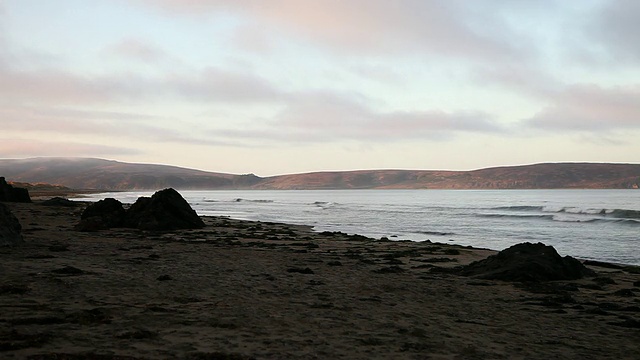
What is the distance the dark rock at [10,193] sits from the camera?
1853 inches

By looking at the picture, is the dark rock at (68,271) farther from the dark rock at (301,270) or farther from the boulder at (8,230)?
the dark rock at (301,270)

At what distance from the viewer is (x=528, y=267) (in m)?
14.4

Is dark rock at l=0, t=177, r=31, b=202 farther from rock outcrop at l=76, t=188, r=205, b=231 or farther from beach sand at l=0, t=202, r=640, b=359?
beach sand at l=0, t=202, r=640, b=359

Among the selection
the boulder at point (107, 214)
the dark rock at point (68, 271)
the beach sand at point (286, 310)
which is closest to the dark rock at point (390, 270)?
the beach sand at point (286, 310)

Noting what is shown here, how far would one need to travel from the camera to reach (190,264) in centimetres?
1461

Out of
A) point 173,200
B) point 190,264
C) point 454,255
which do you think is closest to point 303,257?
point 190,264

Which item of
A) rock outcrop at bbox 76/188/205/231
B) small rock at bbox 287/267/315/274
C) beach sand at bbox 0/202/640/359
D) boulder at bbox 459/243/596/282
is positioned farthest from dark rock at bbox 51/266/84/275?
rock outcrop at bbox 76/188/205/231

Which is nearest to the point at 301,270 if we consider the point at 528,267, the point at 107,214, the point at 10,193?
the point at 528,267

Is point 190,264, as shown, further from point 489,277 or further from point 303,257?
point 489,277

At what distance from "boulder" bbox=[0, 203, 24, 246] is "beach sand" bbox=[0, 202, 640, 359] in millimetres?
703

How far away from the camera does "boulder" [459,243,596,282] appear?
14320 millimetres

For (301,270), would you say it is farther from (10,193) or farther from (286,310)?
(10,193)

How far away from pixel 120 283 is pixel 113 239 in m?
11.7

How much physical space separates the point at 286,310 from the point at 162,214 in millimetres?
21767
